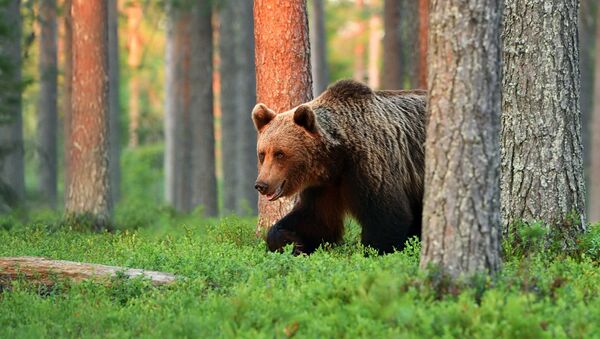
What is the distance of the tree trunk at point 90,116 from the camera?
1353 cm

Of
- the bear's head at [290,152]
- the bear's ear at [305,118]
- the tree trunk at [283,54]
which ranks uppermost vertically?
the tree trunk at [283,54]

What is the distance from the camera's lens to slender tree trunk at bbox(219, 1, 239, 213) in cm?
2527

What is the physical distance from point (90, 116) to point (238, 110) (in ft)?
40.9

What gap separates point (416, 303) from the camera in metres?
6.30

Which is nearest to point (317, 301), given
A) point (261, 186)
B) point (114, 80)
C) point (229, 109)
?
point (261, 186)

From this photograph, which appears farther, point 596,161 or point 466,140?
point 596,161

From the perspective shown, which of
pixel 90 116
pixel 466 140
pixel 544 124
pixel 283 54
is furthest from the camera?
pixel 90 116

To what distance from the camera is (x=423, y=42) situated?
17.6 m

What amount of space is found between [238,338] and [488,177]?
2.11 m

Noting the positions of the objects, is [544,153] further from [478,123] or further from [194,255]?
[194,255]

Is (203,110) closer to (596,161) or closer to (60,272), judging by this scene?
(596,161)

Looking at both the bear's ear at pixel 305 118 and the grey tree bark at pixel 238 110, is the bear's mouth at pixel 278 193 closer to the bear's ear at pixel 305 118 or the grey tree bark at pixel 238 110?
the bear's ear at pixel 305 118

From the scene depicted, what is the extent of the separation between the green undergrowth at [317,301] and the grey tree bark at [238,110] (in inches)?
634

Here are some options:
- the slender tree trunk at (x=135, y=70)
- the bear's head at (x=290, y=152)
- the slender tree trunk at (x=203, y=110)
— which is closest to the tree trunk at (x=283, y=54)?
the bear's head at (x=290, y=152)
